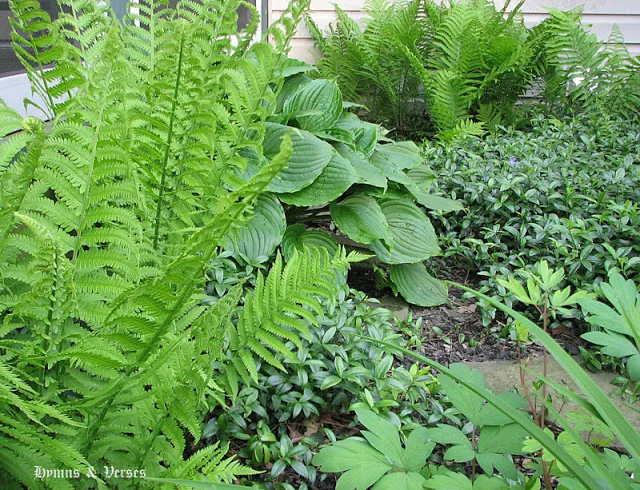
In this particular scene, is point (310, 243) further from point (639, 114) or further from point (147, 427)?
point (639, 114)

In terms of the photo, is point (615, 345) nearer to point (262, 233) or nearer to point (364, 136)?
point (262, 233)

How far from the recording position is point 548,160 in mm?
2953

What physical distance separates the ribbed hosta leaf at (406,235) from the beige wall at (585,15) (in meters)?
2.63

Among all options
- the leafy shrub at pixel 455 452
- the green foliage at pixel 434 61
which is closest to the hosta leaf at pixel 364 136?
the green foliage at pixel 434 61

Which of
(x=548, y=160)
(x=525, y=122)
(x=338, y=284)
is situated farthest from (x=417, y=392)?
(x=525, y=122)

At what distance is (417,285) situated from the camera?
2.23 metres

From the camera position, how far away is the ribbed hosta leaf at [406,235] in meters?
2.14

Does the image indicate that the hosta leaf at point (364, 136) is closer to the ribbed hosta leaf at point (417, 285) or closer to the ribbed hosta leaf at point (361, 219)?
the ribbed hosta leaf at point (361, 219)

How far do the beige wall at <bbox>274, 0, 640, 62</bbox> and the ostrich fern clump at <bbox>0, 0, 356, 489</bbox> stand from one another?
12.7ft

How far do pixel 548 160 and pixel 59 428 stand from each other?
9.51ft

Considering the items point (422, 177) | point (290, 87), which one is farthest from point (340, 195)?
point (290, 87)

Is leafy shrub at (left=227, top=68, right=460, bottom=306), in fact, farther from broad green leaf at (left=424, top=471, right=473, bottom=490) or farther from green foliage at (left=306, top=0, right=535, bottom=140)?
green foliage at (left=306, top=0, right=535, bottom=140)

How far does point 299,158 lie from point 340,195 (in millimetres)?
223

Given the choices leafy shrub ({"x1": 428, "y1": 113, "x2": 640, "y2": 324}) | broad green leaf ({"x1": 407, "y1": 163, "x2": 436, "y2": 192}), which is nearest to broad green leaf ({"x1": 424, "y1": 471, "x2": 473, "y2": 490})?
leafy shrub ({"x1": 428, "y1": 113, "x2": 640, "y2": 324})
